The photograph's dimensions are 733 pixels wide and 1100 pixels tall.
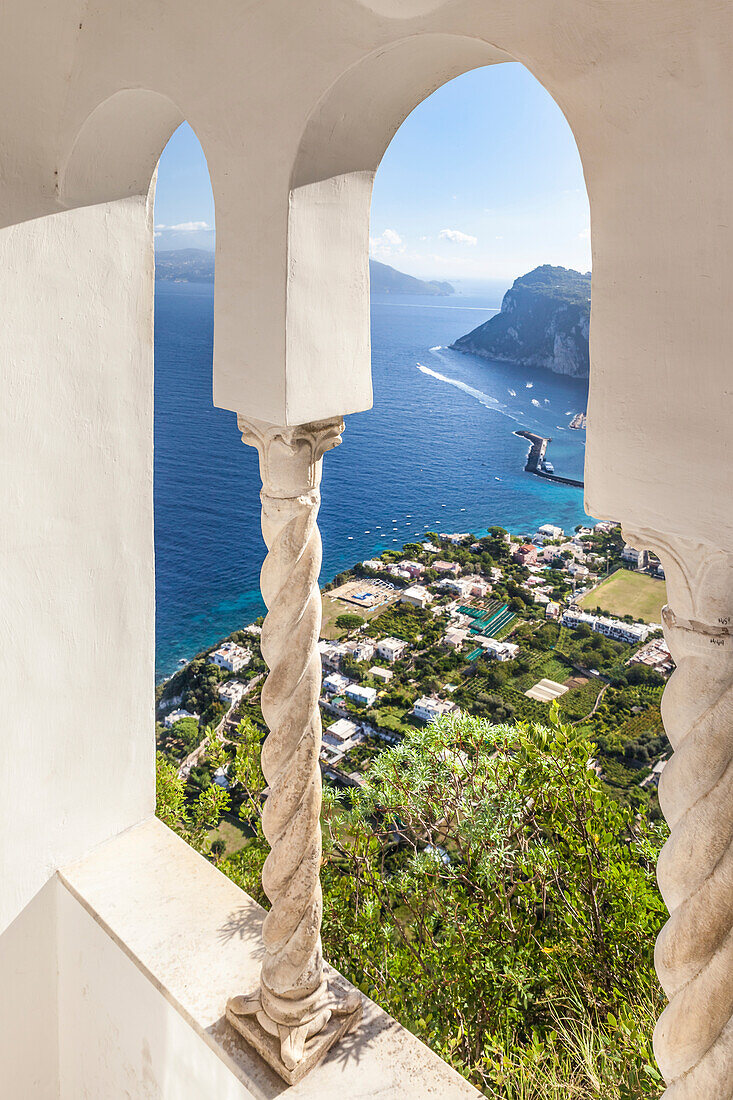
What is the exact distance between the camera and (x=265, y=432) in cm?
163

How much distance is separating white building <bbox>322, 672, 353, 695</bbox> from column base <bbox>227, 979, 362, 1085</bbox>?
349 cm

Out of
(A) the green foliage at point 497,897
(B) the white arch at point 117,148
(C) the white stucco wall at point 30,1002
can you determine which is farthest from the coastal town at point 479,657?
(B) the white arch at point 117,148

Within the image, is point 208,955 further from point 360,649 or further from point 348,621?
point 348,621

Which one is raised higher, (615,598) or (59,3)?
(59,3)

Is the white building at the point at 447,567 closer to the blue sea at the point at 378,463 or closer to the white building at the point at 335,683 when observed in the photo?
the blue sea at the point at 378,463

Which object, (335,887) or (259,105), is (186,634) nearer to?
(335,887)

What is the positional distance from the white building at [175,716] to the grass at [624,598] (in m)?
3.01

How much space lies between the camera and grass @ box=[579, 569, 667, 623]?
5371 millimetres

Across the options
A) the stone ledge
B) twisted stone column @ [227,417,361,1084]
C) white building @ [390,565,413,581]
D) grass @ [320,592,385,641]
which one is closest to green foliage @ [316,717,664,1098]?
the stone ledge

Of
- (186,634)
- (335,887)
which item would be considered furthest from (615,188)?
(186,634)

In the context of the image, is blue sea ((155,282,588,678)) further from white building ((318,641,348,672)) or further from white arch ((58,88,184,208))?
white arch ((58,88,184,208))

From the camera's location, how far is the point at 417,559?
6699mm

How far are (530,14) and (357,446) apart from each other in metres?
6.87

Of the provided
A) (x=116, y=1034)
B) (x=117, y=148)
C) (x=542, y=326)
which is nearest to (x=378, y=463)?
(x=542, y=326)
